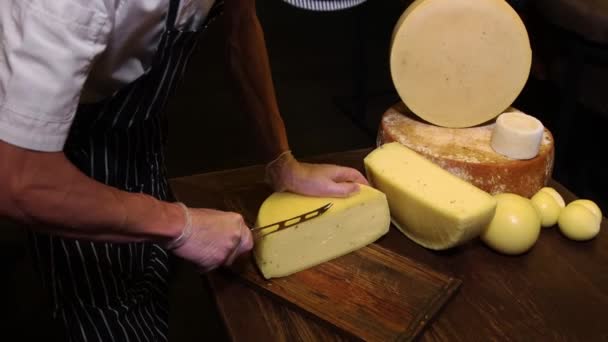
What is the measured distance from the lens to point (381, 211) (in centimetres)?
115

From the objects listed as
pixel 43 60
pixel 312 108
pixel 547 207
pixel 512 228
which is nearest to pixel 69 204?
pixel 43 60

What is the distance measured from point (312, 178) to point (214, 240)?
0.29m

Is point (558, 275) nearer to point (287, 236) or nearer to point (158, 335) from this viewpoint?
point (287, 236)

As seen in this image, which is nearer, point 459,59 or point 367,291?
point 367,291

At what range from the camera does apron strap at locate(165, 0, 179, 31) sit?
91 cm

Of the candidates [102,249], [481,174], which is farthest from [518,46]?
[102,249]

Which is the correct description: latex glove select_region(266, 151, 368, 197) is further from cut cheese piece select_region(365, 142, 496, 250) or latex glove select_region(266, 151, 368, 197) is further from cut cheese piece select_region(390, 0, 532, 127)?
cut cheese piece select_region(390, 0, 532, 127)

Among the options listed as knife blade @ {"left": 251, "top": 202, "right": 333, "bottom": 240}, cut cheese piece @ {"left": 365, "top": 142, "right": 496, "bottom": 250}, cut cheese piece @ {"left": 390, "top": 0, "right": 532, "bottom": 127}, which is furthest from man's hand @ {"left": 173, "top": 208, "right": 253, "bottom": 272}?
cut cheese piece @ {"left": 390, "top": 0, "right": 532, "bottom": 127}

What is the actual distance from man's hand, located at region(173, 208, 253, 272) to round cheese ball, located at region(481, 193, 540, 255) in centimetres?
46

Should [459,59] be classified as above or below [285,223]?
above

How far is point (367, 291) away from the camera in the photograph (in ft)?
3.33

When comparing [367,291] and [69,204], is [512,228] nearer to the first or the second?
[367,291]

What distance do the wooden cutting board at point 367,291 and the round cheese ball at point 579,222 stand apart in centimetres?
30

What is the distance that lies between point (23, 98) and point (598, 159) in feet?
Result: 8.20
